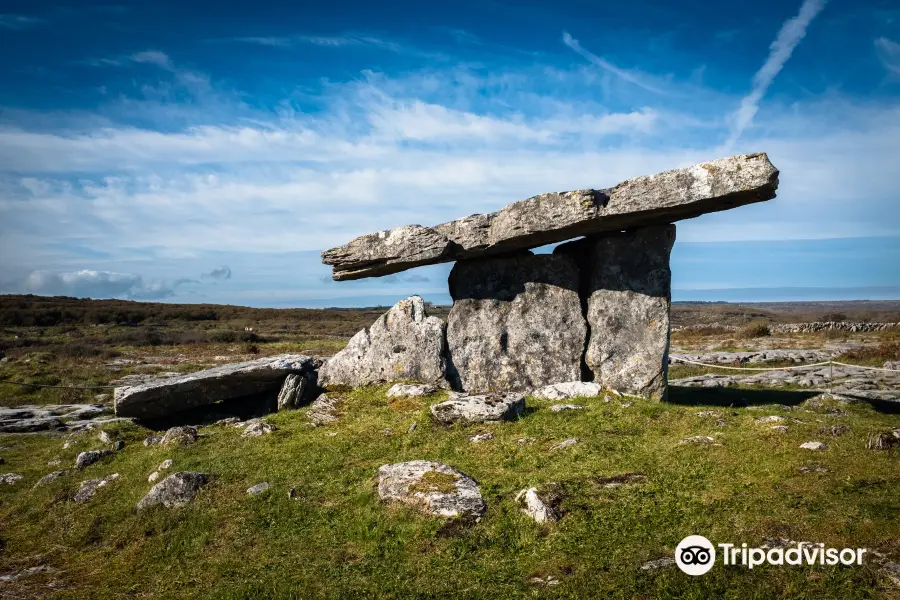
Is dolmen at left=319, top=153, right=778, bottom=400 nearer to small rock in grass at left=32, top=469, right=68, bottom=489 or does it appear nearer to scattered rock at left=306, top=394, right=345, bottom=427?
scattered rock at left=306, top=394, right=345, bottom=427

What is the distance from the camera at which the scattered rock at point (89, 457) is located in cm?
1254

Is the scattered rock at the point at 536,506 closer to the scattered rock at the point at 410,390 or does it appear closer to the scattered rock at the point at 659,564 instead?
the scattered rock at the point at 659,564

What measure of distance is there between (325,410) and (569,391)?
595cm

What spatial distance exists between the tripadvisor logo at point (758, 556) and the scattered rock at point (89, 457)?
38.5ft

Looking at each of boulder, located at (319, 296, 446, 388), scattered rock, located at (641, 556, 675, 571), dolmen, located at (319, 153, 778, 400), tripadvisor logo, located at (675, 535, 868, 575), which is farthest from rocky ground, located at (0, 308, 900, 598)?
dolmen, located at (319, 153, 778, 400)

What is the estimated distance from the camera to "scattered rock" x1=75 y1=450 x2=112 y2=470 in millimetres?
12543

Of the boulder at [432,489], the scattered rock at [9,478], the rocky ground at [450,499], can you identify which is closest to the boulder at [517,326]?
the rocky ground at [450,499]

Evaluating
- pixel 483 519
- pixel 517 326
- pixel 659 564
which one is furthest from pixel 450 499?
pixel 517 326

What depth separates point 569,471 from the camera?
966 centimetres

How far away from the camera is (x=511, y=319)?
1680 centimetres

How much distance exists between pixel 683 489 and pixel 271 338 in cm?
4425

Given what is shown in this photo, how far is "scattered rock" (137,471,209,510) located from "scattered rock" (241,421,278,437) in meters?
2.98

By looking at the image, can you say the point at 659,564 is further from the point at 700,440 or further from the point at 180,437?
the point at 180,437

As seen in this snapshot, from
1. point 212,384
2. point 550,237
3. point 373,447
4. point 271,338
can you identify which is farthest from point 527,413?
point 271,338
